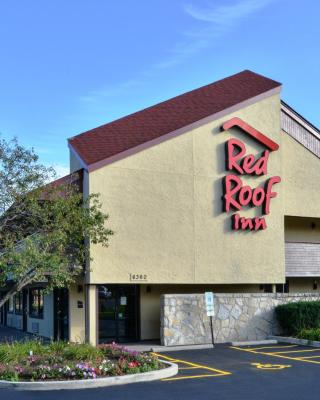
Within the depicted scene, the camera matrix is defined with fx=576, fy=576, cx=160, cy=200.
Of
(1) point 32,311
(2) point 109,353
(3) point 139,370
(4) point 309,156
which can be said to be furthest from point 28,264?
(4) point 309,156

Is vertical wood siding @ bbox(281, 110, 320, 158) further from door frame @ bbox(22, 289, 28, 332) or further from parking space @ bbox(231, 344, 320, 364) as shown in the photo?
door frame @ bbox(22, 289, 28, 332)

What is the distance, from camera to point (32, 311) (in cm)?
2903

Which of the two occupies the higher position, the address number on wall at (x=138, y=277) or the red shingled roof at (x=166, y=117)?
the red shingled roof at (x=166, y=117)

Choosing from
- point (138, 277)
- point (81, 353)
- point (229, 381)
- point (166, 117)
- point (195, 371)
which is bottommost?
point (195, 371)

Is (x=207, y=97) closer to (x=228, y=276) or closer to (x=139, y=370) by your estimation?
(x=228, y=276)

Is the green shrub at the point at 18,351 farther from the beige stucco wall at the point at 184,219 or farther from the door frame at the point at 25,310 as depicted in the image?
the door frame at the point at 25,310

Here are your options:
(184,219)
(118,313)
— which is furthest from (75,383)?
(118,313)

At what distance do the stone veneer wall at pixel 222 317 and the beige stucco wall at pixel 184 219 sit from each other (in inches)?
32.2

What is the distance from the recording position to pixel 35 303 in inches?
1125

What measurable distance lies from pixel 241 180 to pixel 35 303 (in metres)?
12.2

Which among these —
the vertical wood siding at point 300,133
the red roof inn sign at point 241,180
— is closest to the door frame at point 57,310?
the red roof inn sign at point 241,180

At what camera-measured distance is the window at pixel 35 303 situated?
89.9 feet

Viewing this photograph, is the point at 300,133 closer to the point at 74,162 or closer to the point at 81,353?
the point at 74,162

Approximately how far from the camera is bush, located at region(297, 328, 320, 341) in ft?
69.4
